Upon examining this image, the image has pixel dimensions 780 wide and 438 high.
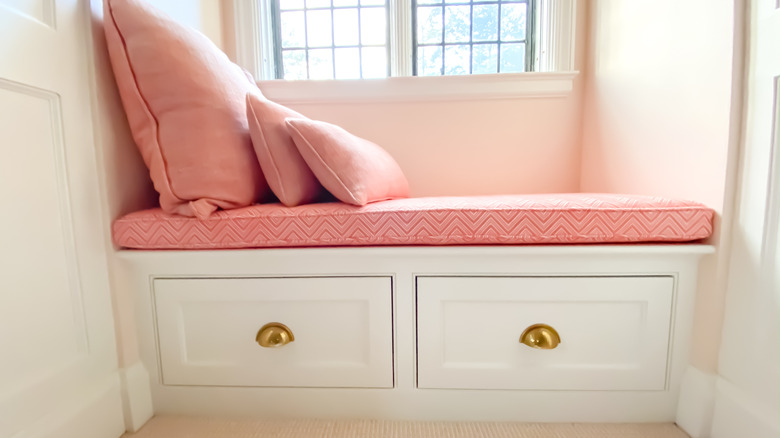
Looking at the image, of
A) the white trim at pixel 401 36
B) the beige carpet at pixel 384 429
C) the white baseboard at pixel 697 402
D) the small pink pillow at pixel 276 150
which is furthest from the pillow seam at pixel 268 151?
the white baseboard at pixel 697 402

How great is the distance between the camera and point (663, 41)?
96 cm

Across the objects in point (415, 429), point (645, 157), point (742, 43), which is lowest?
point (415, 429)

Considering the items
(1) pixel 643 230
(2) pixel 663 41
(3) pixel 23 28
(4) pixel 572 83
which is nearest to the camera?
(3) pixel 23 28

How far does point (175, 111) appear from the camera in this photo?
0.79m

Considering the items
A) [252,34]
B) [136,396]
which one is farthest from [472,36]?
[136,396]

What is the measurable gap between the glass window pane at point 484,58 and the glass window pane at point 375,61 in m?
0.39

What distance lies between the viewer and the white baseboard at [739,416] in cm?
68

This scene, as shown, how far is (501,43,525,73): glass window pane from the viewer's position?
1.48m

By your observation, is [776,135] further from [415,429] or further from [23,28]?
[23,28]

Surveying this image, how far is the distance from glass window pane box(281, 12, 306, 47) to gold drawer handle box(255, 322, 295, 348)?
1249mm

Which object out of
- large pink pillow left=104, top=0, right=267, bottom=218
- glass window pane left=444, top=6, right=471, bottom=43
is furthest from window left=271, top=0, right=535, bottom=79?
large pink pillow left=104, top=0, right=267, bottom=218

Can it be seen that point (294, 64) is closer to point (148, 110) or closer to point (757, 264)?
point (148, 110)

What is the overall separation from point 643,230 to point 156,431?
4.14 feet

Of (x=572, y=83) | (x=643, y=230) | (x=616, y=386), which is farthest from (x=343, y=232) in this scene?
(x=572, y=83)
